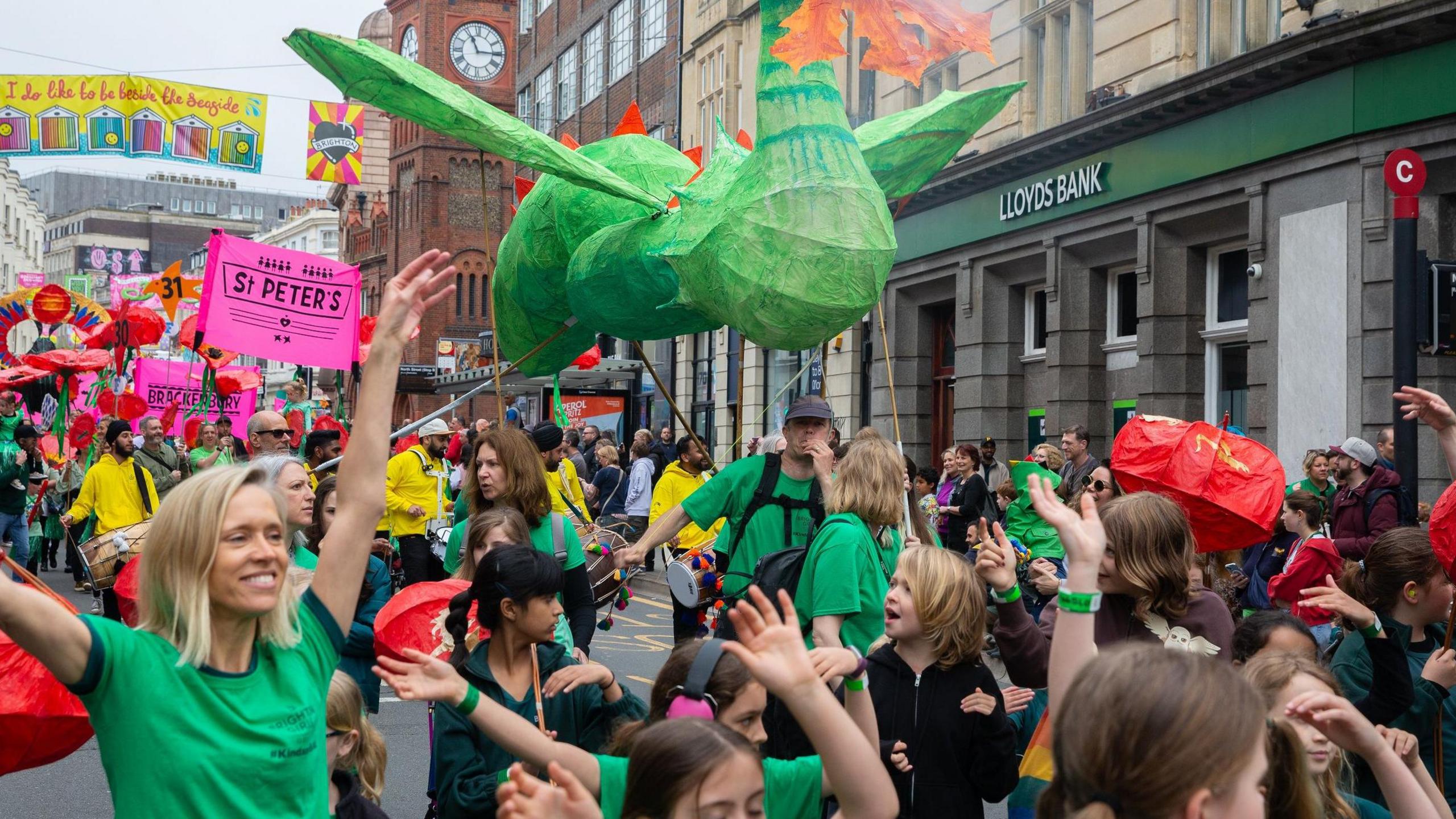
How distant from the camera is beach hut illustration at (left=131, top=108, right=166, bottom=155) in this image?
24.4 meters

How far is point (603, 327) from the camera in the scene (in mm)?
8594

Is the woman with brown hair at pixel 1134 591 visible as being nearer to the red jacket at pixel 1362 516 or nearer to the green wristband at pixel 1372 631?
the green wristband at pixel 1372 631

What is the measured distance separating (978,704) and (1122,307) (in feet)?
47.6

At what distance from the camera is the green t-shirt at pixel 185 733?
2.64 meters

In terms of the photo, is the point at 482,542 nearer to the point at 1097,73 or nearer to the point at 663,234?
the point at 663,234

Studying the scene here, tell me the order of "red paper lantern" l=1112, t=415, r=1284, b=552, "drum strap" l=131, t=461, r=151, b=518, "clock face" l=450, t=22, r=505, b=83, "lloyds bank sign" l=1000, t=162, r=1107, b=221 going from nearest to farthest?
"red paper lantern" l=1112, t=415, r=1284, b=552, "drum strap" l=131, t=461, r=151, b=518, "lloyds bank sign" l=1000, t=162, r=1107, b=221, "clock face" l=450, t=22, r=505, b=83

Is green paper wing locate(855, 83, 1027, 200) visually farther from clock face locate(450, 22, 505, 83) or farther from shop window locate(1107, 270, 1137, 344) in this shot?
clock face locate(450, 22, 505, 83)

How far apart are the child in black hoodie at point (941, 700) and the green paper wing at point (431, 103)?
377 centimetres

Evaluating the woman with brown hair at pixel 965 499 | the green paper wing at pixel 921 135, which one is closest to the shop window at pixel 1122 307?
the woman with brown hair at pixel 965 499

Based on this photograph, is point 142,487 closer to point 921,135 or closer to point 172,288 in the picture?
point 921,135

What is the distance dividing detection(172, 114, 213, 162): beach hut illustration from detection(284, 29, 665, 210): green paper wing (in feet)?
61.5

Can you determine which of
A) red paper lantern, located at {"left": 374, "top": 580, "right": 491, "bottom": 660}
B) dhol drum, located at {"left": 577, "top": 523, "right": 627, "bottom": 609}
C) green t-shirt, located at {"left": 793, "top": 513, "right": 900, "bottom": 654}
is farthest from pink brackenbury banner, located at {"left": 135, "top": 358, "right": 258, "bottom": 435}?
green t-shirt, located at {"left": 793, "top": 513, "right": 900, "bottom": 654}

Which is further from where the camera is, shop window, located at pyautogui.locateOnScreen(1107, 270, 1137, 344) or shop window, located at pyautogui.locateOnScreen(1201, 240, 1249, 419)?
shop window, located at pyautogui.locateOnScreen(1107, 270, 1137, 344)

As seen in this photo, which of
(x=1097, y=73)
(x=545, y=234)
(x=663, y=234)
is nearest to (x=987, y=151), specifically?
(x=1097, y=73)
